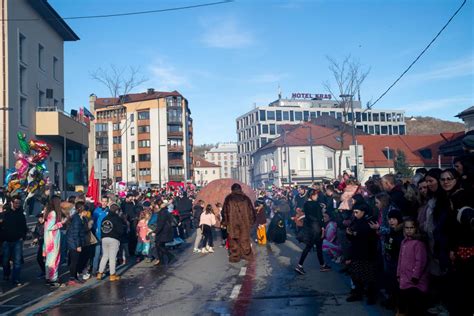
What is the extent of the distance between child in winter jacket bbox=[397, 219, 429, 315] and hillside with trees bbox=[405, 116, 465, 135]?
14130 cm

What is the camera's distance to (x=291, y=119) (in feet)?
336

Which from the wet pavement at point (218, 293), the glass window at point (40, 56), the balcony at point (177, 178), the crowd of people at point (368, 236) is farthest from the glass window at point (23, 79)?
the balcony at point (177, 178)

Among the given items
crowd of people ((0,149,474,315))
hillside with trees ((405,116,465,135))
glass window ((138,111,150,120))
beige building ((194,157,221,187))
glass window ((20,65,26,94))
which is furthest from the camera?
hillside with trees ((405,116,465,135))

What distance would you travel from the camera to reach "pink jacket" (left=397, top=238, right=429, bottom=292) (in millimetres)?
6500

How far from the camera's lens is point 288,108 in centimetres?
10200

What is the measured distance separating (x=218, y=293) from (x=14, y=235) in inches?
194

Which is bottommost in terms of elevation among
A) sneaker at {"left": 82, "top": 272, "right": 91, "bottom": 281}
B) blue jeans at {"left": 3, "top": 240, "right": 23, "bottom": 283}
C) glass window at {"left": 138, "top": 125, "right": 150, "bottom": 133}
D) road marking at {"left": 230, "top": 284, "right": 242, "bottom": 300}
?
sneaker at {"left": 82, "top": 272, "right": 91, "bottom": 281}

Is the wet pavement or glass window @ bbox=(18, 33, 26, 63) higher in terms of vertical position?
glass window @ bbox=(18, 33, 26, 63)

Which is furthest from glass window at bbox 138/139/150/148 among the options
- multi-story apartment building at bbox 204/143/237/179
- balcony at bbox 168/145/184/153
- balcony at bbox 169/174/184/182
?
multi-story apartment building at bbox 204/143/237/179

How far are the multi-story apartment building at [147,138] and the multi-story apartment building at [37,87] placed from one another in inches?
1814

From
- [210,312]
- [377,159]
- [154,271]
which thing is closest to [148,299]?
[210,312]

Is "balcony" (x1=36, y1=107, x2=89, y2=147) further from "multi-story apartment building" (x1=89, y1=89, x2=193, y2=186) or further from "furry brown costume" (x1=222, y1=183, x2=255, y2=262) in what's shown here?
"multi-story apartment building" (x1=89, y1=89, x2=193, y2=186)

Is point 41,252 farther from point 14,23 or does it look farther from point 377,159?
point 377,159

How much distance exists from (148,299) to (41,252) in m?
4.37
